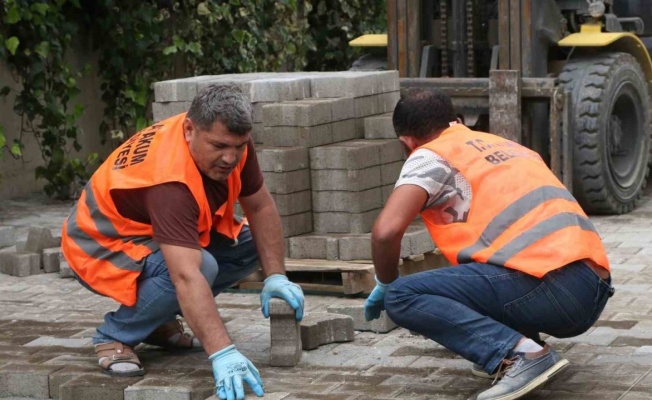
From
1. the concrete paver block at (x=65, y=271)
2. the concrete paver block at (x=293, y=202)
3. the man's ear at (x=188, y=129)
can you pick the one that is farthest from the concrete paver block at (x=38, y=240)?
the man's ear at (x=188, y=129)

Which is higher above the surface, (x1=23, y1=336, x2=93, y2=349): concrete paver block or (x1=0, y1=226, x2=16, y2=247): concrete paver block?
(x1=23, y1=336, x2=93, y2=349): concrete paver block

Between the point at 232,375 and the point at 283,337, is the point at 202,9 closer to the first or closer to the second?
the point at 283,337

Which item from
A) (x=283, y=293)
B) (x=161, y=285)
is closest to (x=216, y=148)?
(x=161, y=285)

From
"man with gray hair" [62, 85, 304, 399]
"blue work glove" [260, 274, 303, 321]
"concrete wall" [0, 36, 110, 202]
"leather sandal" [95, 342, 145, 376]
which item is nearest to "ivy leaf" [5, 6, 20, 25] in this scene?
"concrete wall" [0, 36, 110, 202]

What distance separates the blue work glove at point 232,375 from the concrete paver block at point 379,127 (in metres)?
2.78

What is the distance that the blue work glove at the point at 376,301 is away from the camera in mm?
5297

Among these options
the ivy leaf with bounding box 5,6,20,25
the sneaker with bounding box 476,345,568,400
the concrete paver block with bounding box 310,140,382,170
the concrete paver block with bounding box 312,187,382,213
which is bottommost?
the sneaker with bounding box 476,345,568,400

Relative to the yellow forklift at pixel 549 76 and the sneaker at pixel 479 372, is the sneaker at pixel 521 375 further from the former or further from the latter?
the yellow forklift at pixel 549 76

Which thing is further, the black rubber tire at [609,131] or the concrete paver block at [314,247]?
the black rubber tire at [609,131]

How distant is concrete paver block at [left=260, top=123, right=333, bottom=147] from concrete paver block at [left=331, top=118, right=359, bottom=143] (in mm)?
42

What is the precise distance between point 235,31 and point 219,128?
6.74 meters

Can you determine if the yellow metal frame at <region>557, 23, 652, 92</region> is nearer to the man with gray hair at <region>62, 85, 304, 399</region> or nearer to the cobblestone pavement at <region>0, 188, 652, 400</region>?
the cobblestone pavement at <region>0, 188, 652, 400</region>

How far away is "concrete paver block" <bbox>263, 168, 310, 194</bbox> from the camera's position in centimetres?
712

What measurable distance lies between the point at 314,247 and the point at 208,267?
6.42 ft
